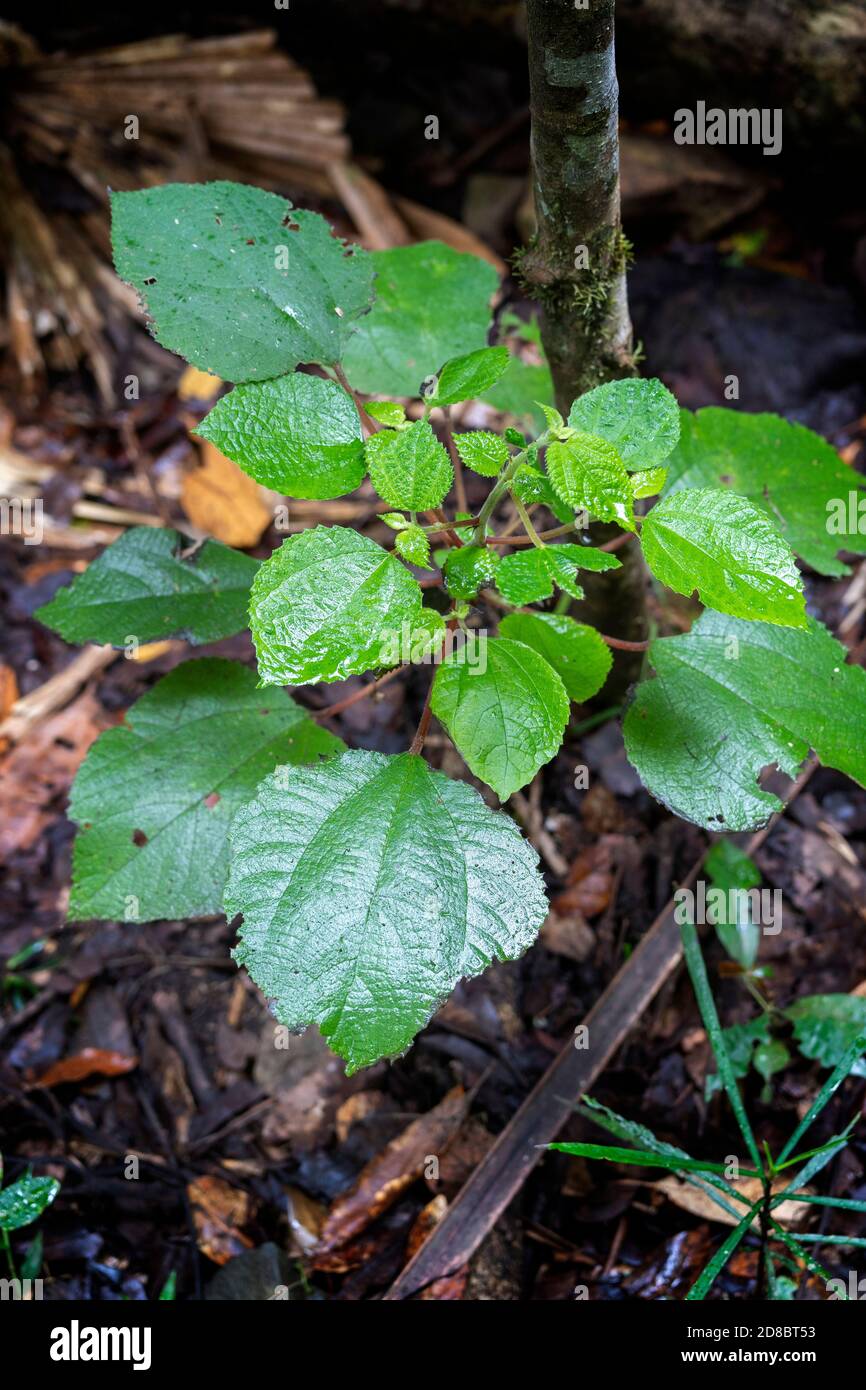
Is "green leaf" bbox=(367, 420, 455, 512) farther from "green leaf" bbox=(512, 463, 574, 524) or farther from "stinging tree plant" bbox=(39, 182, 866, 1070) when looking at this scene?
"green leaf" bbox=(512, 463, 574, 524)

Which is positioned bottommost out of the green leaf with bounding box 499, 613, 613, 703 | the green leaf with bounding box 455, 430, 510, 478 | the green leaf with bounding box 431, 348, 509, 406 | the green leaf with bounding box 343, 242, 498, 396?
the green leaf with bounding box 499, 613, 613, 703

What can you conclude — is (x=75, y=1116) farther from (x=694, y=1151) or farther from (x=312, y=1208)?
(x=694, y=1151)

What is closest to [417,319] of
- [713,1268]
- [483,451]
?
[483,451]

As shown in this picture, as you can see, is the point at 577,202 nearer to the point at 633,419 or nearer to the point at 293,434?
the point at 633,419

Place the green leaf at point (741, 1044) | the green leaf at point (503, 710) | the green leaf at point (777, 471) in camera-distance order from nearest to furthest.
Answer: the green leaf at point (503, 710)
the green leaf at point (777, 471)
the green leaf at point (741, 1044)

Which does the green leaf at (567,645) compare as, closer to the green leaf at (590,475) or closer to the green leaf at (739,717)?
the green leaf at (739,717)

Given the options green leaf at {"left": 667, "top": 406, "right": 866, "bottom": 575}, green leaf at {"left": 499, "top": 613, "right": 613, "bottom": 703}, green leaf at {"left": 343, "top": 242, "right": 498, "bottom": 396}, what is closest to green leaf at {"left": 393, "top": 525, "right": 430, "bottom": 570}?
green leaf at {"left": 499, "top": 613, "right": 613, "bottom": 703}

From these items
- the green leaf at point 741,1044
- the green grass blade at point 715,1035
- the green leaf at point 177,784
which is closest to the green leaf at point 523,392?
the green leaf at point 177,784

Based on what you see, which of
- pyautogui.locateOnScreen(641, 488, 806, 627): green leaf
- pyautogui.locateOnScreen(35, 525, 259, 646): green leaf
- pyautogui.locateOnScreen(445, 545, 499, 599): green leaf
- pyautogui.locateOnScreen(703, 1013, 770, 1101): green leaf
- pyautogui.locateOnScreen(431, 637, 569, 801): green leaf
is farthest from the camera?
pyautogui.locateOnScreen(703, 1013, 770, 1101): green leaf
